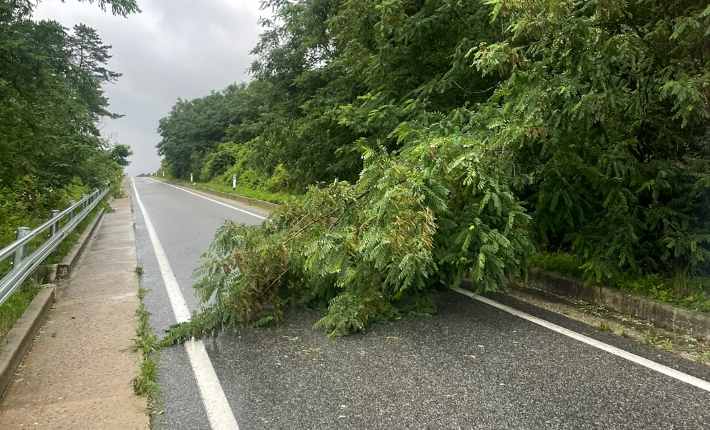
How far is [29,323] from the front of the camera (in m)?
4.79

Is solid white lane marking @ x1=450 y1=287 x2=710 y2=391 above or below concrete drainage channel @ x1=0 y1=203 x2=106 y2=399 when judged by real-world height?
above

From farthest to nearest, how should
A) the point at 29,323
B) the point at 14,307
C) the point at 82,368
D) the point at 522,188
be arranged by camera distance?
the point at 522,188 → the point at 14,307 → the point at 29,323 → the point at 82,368

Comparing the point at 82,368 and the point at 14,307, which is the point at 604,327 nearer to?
the point at 82,368

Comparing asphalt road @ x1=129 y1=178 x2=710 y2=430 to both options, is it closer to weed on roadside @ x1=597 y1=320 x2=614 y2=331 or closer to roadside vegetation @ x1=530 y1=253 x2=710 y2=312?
weed on roadside @ x1=597 y1=320 x2=614 y2=331

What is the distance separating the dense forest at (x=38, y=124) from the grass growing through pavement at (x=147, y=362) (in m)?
4.19

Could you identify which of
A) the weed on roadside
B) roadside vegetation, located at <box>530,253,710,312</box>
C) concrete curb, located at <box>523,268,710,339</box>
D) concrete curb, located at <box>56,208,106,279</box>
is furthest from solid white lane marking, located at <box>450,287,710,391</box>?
concrete curb, located at <box>56,208,106,279</box>

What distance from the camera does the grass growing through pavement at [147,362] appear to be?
354 cm

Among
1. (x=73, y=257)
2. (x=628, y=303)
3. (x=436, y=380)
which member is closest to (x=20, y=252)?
(x=73, y=257)

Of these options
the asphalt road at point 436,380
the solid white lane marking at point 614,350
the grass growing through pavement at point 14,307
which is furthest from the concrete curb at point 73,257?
the solid white lane marking at point 614,350

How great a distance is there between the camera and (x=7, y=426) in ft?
10.4

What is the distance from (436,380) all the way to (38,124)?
8.39 m

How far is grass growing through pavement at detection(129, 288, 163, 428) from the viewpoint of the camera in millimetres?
3540

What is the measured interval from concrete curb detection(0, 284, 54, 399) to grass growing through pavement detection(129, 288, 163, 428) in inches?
33.1

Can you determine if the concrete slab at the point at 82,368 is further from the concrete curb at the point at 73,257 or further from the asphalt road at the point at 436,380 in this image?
the concrete curb at the point at 73,257
